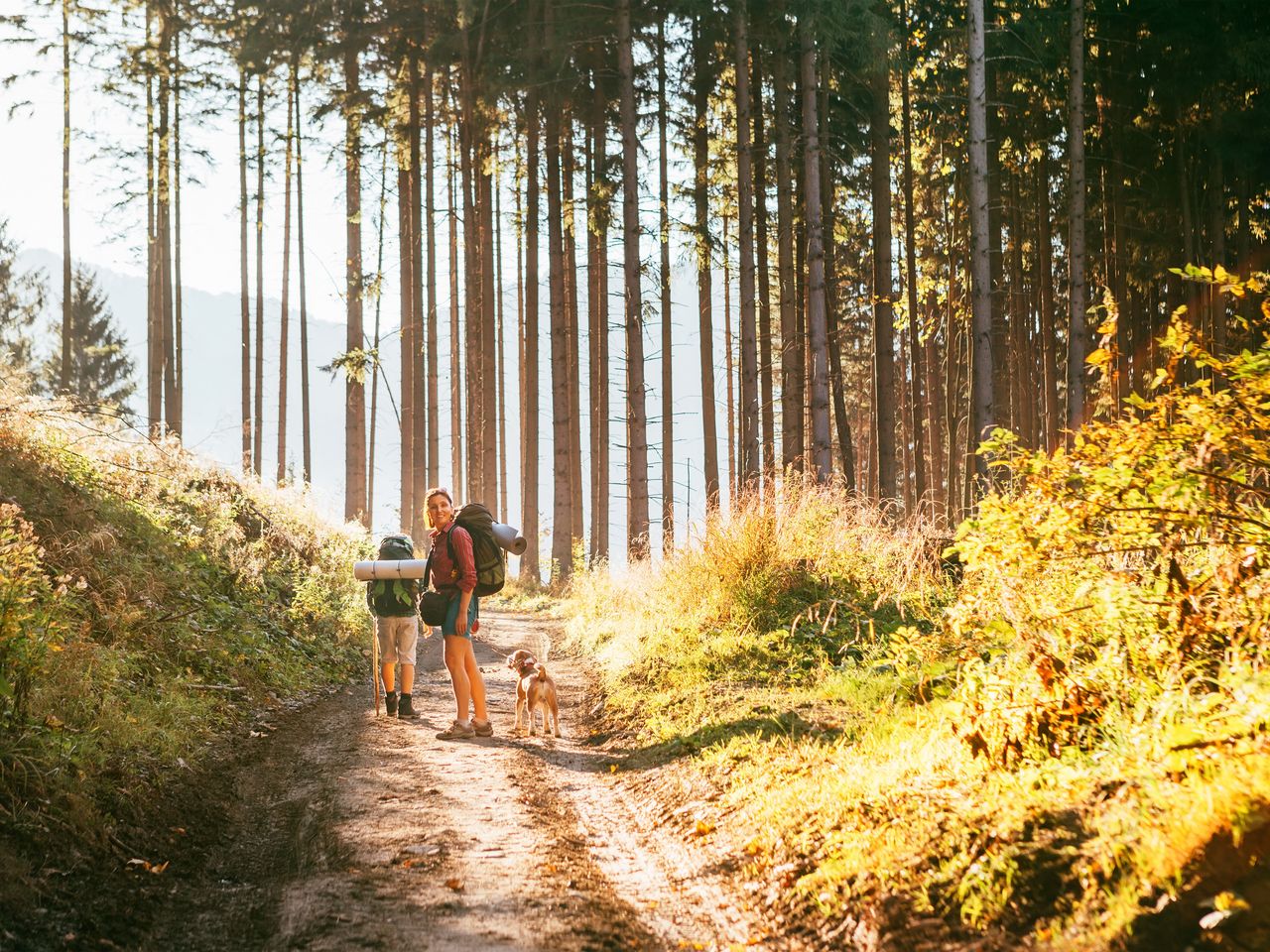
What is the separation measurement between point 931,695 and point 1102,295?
25203 mm

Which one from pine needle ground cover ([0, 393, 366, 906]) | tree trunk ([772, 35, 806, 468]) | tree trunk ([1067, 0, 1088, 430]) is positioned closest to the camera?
pine needle ground cover ([0, 393, 366, 906])

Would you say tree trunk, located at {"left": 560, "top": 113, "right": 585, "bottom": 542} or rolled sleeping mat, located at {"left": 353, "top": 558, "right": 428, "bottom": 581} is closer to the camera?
rolled sleeping mat, located at {"left": 353, "top": 558, "right": 428, "bottom": 581}

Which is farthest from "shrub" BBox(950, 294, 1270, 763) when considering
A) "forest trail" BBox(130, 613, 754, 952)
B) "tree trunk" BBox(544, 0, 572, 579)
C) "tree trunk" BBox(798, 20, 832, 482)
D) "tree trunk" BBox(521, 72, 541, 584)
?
"tree trunk" BBox(521, 72, 541, 584)

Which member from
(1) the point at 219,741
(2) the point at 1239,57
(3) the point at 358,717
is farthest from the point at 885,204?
(1) the point at 219,741

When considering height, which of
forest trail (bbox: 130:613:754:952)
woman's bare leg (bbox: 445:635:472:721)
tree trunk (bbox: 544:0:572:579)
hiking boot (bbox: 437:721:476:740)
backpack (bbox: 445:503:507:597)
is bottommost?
hiking boot (bbox: 437:721:476:740)

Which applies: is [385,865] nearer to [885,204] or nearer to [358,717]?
[358,717]

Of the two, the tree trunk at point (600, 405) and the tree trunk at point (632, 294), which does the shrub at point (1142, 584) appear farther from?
the tree trunk at point (600, 405)

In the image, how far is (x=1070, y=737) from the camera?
452cm

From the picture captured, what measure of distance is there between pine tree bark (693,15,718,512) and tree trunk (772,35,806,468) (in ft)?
5.91

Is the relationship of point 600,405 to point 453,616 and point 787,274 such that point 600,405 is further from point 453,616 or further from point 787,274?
point 453,616

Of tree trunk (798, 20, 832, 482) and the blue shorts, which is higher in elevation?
tree trunk (798, 20, 832, 482)

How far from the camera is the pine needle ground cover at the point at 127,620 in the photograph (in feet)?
16.9

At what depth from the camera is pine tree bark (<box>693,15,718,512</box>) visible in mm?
21922

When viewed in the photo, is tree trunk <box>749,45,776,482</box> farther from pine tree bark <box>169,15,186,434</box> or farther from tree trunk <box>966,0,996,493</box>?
pine tree bark <box>169,15,186,434</box>
